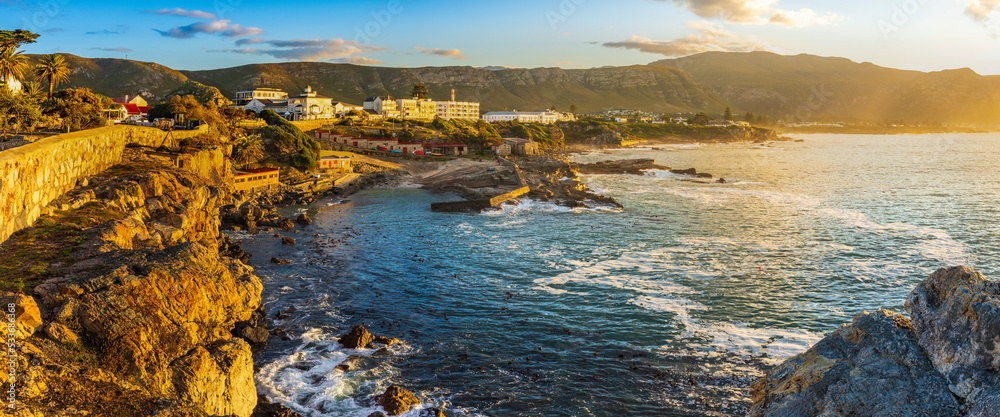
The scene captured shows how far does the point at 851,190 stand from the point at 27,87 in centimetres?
9661

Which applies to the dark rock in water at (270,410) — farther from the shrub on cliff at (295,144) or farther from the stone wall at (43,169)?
the shrub on cliff at (295,144)

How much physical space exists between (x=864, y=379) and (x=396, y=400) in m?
14.7

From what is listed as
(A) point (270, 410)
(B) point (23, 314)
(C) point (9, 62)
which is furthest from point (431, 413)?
(C) point (9, 62)

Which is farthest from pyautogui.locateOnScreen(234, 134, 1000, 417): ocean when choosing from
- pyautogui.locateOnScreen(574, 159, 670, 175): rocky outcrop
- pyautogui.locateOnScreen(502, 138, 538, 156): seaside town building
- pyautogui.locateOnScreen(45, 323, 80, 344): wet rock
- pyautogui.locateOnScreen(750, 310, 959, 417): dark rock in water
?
pyautogui.locateOnScreen(502, 138, 538, 156): seaside town building

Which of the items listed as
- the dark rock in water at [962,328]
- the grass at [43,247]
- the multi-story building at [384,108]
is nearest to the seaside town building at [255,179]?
the grass at [43,247]

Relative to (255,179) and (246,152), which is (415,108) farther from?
(255,179)

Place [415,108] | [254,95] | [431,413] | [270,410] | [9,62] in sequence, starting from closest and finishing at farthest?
[270,410]
[431,413]
[9,62]
[254,95]
[415,108]

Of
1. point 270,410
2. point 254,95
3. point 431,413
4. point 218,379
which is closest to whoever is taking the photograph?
point 218,379

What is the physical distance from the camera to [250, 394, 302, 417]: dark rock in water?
724 inches

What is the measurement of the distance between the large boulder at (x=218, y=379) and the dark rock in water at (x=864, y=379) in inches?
635

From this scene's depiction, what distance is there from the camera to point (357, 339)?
25016 mm

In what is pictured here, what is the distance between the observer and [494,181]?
7531cm

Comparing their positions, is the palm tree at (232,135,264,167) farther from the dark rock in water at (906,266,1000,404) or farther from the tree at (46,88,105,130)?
the dark rock in water at (906,266,1000,404)

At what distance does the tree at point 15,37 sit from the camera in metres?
38.8
